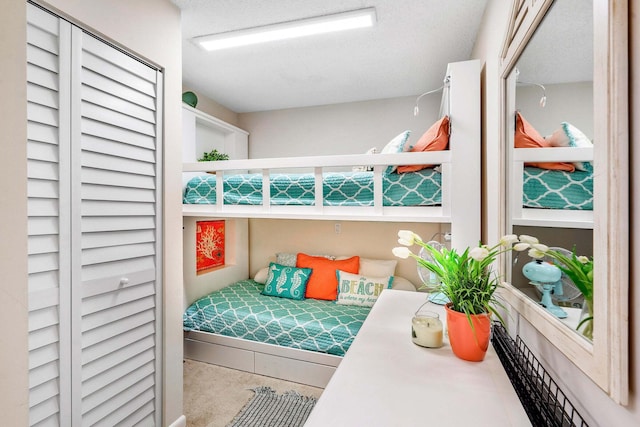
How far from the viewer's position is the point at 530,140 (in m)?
1.03

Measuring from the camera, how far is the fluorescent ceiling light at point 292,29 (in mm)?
1938

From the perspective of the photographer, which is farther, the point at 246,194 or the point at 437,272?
the point at 246,194

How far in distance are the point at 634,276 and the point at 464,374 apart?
0.52 metres

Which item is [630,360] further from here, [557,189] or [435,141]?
[435,141]

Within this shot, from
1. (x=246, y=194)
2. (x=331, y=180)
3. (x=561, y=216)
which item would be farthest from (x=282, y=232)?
(x=561, y=216)

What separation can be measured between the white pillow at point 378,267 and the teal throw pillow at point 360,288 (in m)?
0.10

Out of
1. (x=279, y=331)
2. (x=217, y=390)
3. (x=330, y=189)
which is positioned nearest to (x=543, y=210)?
(x=330, y=189)

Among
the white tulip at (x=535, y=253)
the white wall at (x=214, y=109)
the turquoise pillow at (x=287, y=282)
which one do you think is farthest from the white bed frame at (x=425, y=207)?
the white wall at (x=214, y=109)

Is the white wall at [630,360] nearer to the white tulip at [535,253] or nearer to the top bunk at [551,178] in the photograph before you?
the top bunk at [551,178]

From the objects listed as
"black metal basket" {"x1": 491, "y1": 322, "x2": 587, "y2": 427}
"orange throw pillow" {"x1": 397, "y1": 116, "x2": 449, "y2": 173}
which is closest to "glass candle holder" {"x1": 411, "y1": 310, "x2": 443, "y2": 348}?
"black metal basket" {"x1": 491, "y1": 322, "x2": 587, "y2": 427}

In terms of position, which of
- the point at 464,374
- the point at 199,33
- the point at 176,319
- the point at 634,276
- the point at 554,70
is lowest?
the point at 176,319

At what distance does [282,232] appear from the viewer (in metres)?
3.80

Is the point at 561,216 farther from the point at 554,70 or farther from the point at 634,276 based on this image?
the point at 554,70

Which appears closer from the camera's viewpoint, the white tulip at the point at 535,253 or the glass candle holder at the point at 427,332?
the white tulip at the point at 535,253
